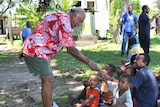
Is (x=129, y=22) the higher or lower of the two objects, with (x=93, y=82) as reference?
higher

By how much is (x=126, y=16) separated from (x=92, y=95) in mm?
6344

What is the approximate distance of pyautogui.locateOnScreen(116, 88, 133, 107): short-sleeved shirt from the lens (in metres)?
3.64

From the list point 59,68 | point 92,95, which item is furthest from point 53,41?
point 59,68

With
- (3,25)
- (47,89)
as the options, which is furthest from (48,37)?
(3,25)

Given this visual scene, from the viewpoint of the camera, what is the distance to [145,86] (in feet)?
12.2

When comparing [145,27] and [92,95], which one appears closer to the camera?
[92,95]

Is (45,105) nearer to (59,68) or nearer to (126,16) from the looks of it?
(59,68)

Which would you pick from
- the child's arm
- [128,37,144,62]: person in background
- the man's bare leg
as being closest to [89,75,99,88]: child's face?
the child's arm

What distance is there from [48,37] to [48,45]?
0.29ft

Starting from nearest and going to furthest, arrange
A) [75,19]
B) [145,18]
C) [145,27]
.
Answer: [75,19] → [145,18] → [145,27]

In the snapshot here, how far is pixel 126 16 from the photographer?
392 inches

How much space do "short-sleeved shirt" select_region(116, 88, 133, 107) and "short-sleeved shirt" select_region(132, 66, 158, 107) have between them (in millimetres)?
121

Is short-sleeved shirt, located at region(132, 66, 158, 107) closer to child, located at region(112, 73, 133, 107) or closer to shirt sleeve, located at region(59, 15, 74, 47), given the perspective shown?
child, located at region(112, 73, 133, 107)

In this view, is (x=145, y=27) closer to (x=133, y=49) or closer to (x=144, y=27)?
(x=144, y=27)
